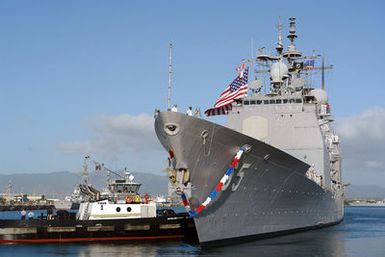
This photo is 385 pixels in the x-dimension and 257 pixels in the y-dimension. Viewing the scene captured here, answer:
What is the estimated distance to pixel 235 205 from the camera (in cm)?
2317

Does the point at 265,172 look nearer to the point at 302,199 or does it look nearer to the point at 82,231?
the point at 302,199

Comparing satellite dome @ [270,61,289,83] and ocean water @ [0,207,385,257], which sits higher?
satellite dome @ [270,61,289,83]

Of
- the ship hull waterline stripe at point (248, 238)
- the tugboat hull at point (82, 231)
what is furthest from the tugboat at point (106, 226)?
the ship hull waterline stripe at point (248, 238)

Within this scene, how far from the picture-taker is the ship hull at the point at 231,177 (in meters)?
21.7

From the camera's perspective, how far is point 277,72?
120 feet

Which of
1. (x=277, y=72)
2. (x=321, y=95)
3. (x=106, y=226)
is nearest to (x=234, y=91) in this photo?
(x=277, y=72)

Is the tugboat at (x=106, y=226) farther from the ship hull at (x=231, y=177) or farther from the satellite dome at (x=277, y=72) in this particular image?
the satellite dome at (x=277, y=72)

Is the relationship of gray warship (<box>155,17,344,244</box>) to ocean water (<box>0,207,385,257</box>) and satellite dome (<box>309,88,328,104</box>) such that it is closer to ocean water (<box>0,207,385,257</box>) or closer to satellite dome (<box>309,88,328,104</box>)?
ocean water (<box>0,207,385,257</box>)

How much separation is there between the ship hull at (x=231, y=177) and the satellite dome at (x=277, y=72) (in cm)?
1108

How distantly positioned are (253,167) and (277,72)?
1472cm

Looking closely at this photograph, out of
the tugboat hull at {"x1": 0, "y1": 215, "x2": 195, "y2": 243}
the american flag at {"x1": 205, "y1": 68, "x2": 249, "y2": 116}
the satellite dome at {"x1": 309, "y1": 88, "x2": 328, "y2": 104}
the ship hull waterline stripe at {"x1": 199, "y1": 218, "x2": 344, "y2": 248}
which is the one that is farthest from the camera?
the satellite dome at {"x1": 309, "y1": 88, "x2": 328, "y2": 104}

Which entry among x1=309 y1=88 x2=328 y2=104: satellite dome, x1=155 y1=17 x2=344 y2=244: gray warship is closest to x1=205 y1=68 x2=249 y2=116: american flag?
x1=155 y1=17 x2=344 y2=244: gray warship

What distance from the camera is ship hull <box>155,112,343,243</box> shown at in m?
21.7

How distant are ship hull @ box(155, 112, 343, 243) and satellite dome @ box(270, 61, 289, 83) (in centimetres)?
1108
